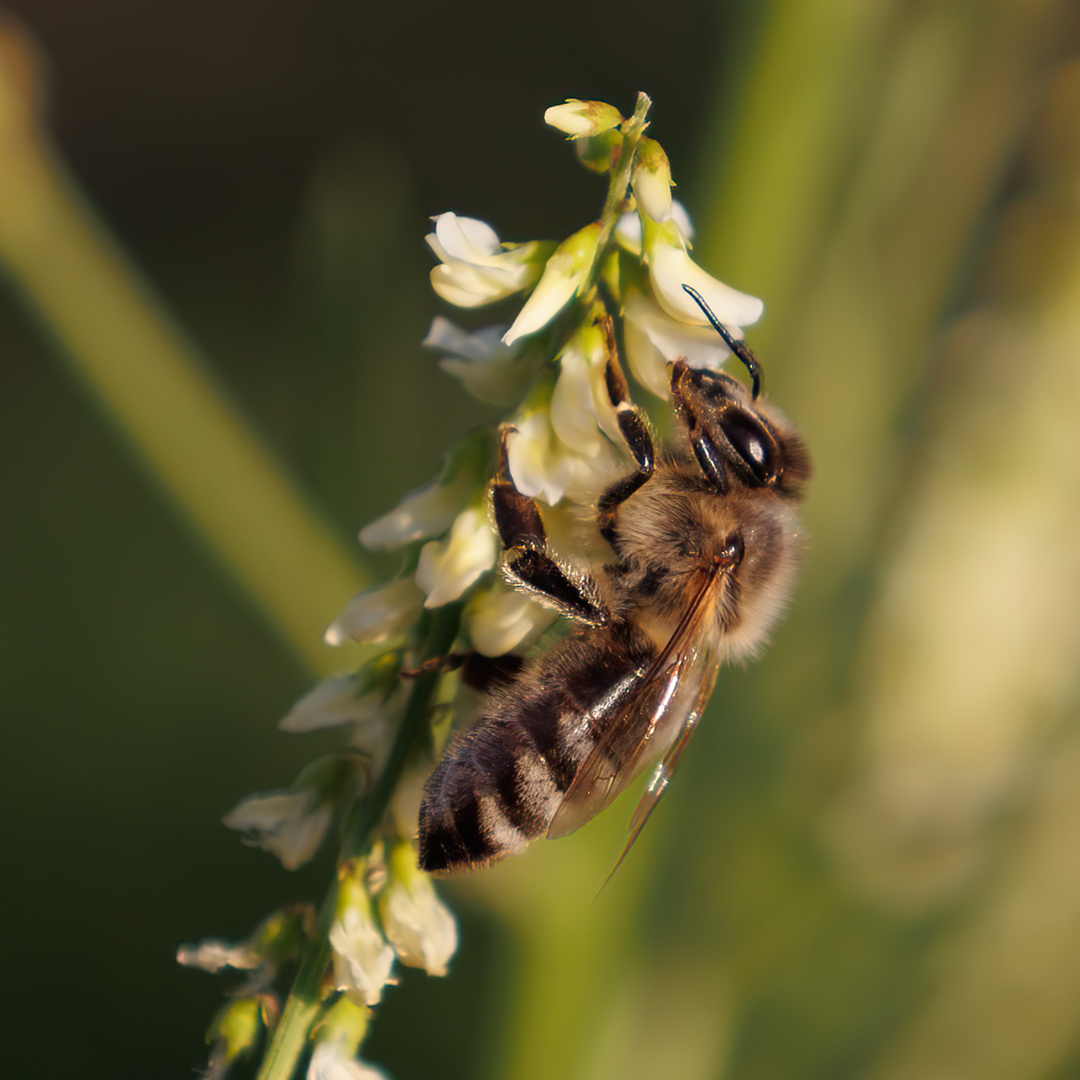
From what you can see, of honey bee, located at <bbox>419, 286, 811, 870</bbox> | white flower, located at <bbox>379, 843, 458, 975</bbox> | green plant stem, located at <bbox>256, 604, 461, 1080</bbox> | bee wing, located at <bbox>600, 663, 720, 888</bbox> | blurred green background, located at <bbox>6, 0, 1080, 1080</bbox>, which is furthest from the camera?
blurred green background, located at <bbox>6, 0, 1080, 1080</bbox>

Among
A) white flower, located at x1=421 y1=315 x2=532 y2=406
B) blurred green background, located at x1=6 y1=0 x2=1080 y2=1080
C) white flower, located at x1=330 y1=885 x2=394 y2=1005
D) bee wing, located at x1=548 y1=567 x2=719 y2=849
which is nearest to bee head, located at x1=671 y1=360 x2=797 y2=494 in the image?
bee wing, located at x1=548 y1=567 x2=719 y2=849

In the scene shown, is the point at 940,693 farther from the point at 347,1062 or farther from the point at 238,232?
the point at 238,232

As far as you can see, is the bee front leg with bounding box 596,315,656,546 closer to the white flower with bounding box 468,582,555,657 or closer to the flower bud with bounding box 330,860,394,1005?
the white flower with bounding box 468,582,555,657

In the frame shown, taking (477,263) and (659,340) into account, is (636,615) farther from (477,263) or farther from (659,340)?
(477,263)

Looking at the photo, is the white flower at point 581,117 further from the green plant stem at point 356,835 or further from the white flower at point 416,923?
the white flower at point 416,923

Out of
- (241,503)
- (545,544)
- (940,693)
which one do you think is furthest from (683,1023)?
(545,544)

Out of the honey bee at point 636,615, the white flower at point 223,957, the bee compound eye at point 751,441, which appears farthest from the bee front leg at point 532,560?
the white flower at point 223,957
